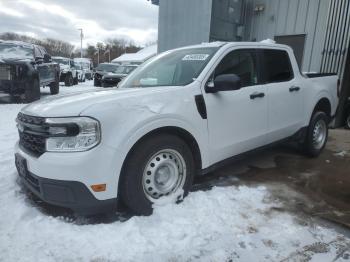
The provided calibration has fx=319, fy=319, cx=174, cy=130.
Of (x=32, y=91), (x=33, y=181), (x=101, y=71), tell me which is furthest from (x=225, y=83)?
(x=101, y=71)

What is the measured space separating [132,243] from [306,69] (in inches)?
300

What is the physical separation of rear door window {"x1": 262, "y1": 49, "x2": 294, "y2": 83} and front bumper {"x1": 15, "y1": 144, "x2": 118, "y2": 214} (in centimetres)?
257

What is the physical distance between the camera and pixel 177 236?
2.75m

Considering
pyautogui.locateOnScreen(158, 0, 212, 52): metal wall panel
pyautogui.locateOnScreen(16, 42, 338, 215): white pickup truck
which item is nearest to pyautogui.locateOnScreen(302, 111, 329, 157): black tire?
pyautogui.locateOnScreen(16, 42, 338, 215): white pickup truck

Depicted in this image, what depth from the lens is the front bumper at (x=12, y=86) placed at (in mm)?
9719

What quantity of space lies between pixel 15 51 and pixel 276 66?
32.3 feet

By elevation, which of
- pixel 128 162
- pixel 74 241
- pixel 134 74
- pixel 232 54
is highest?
pixel 232 54

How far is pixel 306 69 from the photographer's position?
8.63 metres

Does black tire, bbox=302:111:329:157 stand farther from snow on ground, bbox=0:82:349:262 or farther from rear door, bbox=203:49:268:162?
snow on ground, bbox=0:82:349:262

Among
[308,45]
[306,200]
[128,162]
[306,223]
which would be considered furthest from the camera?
[308,45]

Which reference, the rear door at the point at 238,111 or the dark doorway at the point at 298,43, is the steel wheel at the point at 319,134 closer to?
the rear door at the point at 238,111

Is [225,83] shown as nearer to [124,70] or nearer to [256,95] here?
[256,95]

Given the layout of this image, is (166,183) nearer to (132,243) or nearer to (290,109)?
(132,243)

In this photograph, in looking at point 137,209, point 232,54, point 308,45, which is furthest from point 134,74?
point 308,45
